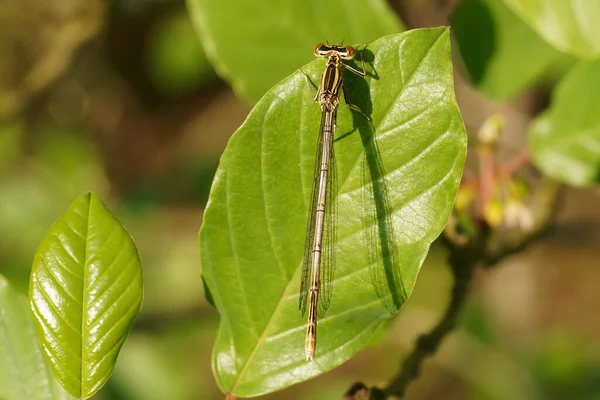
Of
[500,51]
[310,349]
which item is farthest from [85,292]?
[500,51]

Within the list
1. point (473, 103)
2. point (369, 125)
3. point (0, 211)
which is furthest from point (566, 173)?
point (0, 211)

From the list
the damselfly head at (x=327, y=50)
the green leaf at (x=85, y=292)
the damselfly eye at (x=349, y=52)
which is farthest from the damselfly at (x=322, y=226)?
the green leaf at (x=85, y=292)

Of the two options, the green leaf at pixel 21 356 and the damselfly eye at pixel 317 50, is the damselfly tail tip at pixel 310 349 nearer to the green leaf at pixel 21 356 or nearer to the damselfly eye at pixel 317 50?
the green leaf at pixel 21 356

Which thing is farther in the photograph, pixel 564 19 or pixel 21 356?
pixel 564 19

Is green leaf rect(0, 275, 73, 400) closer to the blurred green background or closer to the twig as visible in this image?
the twig

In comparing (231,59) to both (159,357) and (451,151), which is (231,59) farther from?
(159,357)

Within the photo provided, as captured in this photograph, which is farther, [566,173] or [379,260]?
[566,173]

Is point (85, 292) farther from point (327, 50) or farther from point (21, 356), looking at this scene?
point (327, 50)
